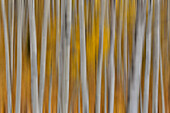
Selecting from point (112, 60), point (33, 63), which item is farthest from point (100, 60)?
point (33, 63)

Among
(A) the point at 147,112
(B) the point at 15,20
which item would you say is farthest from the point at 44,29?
(A) the point at 147,112

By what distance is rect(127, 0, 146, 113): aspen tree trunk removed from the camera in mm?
393

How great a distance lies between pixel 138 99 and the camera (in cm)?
40

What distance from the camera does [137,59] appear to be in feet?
1.30

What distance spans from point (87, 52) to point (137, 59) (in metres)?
0.11

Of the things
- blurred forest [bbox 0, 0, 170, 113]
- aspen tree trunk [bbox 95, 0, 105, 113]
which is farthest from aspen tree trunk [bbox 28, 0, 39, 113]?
aspen tree trunk [bbox 95, 0, 105, 113]

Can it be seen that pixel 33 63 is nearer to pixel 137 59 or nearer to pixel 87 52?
pixel 87 52

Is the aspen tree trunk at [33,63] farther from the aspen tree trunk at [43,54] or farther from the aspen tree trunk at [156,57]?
the aspen tree trunk at [156,57]

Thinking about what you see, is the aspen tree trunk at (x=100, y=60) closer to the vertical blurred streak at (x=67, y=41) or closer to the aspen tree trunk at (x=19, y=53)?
the vertical blurred streak at (x=67, y=41)

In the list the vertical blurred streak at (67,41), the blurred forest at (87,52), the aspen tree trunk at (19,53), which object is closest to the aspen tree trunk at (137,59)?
the blurred forest at (87,52)

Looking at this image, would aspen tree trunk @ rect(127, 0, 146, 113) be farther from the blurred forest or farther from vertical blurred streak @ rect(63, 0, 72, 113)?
vertical blurred streak @ rect(63, 0, 72, 113)

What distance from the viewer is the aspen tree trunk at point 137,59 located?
393 millimetres

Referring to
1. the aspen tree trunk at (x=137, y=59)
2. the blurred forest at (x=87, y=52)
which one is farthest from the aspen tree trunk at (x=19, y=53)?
the aspen tree trunk at (x=137, y=59)

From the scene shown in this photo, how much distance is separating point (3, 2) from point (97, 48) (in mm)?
223
